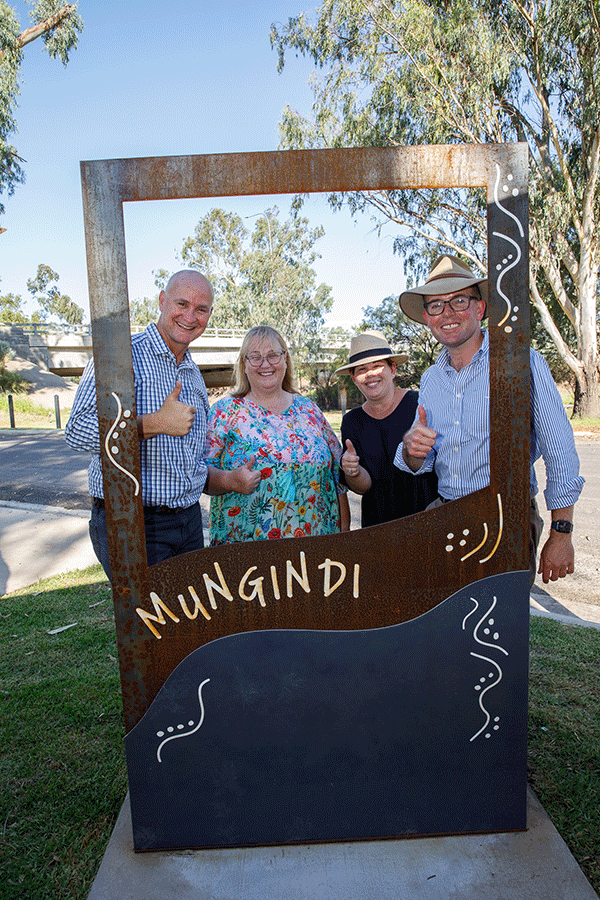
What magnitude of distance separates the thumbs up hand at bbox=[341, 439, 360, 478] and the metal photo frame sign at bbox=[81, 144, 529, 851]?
0.46m

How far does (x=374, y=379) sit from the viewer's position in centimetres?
251

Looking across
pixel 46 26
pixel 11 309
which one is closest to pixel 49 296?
pixel 11 309

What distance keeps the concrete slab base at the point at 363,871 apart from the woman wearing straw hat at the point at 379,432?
3.76 feet

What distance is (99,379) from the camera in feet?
5.88

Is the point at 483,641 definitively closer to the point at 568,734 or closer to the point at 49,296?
the point at 568,734

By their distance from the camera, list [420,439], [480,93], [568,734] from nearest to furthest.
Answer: [420,439]
[568,734]
[480,93]

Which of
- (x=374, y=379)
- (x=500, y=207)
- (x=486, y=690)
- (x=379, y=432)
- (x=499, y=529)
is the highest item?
(x=500, y=207)

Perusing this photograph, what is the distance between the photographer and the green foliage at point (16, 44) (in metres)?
17.0

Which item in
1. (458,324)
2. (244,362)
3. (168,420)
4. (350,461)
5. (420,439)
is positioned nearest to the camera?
(168,420)

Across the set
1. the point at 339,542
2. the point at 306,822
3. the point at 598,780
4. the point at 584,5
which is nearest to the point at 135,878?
the point at 306,822

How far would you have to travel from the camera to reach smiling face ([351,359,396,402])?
2506 millimetres

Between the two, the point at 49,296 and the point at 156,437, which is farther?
the point at 49,296

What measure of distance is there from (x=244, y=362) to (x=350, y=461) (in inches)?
22.3

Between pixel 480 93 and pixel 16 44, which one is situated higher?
pixel 16 44
